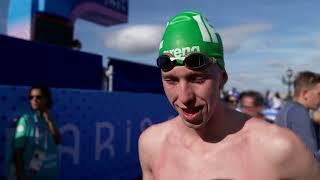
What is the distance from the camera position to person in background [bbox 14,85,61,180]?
15.8 feet

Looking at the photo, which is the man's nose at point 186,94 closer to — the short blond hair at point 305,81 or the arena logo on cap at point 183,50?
the arena logo on cap at point 183,50

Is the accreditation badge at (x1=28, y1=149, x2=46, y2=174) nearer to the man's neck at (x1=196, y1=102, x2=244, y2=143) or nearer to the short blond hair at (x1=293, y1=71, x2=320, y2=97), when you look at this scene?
the short blond hair at (x1=293, y1=71, x2=320, y2=97)

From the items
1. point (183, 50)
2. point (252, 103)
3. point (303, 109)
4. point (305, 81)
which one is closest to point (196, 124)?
point (183, 50)

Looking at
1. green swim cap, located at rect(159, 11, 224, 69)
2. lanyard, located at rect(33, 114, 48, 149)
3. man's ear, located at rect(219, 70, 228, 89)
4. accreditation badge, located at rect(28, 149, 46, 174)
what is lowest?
accreditation badge, located at rect(28, 149, 46, 174)

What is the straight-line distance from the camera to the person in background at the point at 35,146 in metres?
4.81

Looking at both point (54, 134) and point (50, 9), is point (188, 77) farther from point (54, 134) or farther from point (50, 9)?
point (50, 9)

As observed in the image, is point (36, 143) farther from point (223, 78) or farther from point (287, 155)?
point (287, 155)

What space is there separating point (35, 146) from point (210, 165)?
344 cm

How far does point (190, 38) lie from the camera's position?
1745mm

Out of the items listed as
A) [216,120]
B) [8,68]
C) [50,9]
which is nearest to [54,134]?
[8,68]

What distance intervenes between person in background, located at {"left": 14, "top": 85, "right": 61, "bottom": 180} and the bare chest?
10.3ft

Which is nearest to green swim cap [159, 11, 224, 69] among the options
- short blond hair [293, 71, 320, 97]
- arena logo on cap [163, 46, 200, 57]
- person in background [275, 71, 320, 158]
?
arena logo on cap [163, 46, 200, 57]

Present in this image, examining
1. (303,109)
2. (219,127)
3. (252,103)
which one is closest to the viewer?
(219,127)

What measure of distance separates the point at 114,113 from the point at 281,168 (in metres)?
6.34
